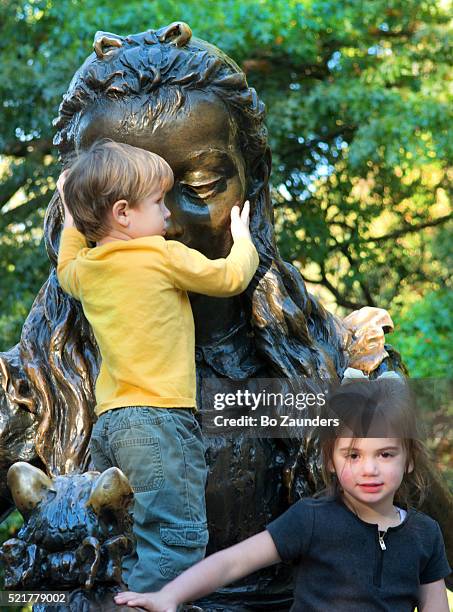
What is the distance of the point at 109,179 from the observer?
116 inches

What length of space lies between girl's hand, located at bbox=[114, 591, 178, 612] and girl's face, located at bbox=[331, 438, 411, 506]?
0.55 m

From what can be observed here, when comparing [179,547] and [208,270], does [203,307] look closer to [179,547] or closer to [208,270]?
[208,270]

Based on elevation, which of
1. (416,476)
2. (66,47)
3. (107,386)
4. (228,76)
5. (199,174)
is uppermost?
(66,47)

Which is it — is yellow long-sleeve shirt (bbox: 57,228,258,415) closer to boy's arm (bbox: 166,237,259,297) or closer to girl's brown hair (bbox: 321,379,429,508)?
boy's arm (bbox: 166,237,259,297)

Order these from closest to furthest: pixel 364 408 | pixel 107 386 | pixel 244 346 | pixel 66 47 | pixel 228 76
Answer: pixel 364 408, pixel 107 386, pixel 228 76, pixel 244 346, pixel 66 47

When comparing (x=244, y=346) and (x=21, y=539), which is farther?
(x=244, y=346)

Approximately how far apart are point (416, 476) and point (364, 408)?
0.24 m

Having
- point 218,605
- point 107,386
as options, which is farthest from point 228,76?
point 218,605

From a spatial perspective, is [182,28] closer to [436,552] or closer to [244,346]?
[244,346]

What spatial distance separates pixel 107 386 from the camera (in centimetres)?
311

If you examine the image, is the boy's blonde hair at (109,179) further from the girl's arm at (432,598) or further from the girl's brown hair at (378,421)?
the girl's arm at (432,598)

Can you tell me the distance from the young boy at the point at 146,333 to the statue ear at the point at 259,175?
54 centimetres

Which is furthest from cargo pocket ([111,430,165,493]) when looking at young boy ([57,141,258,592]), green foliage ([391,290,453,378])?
green foliage ([391,290,453,378])

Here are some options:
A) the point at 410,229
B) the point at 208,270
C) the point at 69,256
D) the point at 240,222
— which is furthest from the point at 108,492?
the point at 410,229
